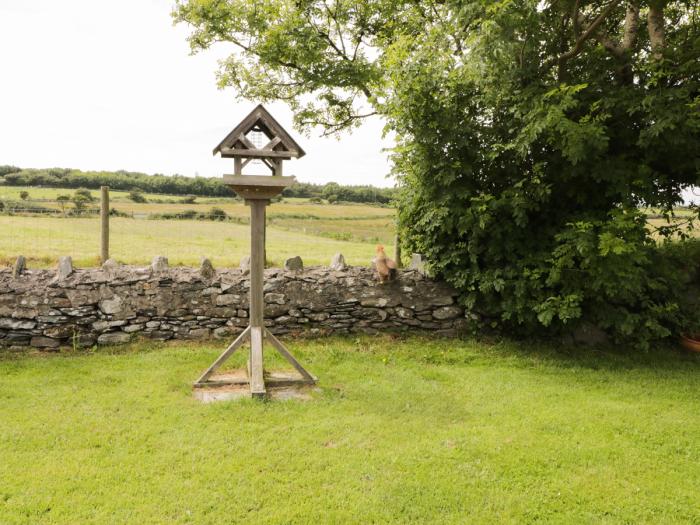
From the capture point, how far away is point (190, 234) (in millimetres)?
12500

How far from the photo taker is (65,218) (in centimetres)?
1152

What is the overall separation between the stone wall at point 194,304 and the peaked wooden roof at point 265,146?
9.43 ft

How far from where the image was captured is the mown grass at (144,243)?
1012cm

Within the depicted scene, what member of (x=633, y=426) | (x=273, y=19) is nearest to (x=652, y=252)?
(x=633, y=426)

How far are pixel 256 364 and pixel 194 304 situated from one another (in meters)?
2.49

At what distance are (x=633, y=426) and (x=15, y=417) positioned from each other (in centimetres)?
692

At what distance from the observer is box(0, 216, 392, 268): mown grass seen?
10.1m

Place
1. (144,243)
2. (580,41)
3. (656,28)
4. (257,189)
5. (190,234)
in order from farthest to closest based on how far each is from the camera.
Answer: (190,234) → (144,243) → (656,28) → (580,41) → (257,189)

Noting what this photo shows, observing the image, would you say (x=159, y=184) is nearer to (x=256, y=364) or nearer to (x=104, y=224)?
(x=104, y=224)

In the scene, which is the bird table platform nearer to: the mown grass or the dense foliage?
the dense foliage

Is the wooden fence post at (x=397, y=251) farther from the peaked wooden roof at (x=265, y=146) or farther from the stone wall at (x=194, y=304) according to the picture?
the peaked wooden roof at (x=265, y=146)

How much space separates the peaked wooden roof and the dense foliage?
2657 mm

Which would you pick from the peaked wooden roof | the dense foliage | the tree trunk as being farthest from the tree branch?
the peaked wooden roof

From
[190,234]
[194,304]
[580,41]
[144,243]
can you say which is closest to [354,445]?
[194,304]
